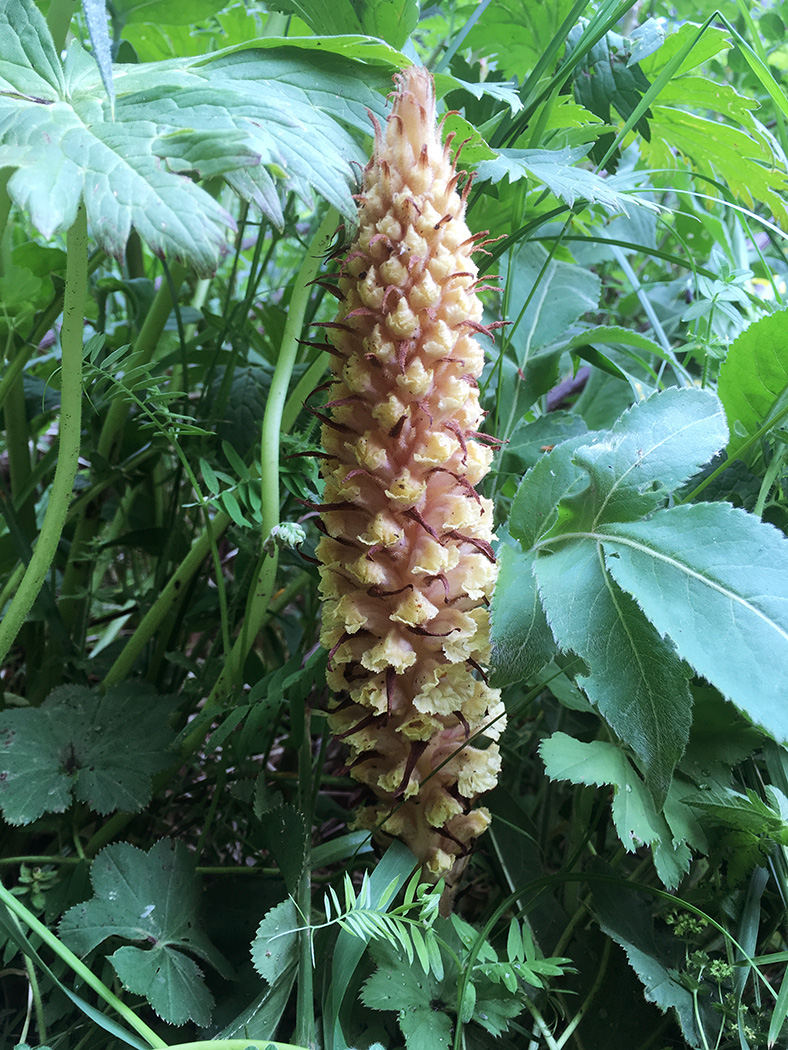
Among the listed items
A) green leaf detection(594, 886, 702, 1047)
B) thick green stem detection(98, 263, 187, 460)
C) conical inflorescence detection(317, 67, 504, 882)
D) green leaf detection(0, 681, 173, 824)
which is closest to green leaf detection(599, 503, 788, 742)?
conical inflorescence detection(317, 67, 504, 882)

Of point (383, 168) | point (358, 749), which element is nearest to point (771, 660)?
point (358, 749)

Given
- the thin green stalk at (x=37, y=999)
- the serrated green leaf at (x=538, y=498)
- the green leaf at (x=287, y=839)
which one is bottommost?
the thin green stalk at (x=37, y=999)

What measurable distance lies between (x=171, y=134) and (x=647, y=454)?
420 millimetres

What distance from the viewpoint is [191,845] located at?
851 mm

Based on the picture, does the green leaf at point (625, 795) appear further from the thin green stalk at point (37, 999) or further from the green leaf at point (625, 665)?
the thin green stalk at point (37, 999)

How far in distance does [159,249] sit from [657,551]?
0.40 m

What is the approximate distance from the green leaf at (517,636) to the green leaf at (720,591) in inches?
2.6

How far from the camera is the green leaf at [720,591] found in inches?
17.4

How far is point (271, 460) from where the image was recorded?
2.21ft

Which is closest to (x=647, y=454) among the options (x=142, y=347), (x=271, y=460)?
(x=271, y=460)

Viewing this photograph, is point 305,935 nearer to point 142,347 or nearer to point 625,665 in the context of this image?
point 625,665

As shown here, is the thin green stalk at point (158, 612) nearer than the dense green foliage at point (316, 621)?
No

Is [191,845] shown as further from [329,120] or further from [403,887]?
[329,120]

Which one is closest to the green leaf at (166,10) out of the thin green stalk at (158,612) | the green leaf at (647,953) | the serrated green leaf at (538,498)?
the thin green stalk at (158,612)
